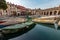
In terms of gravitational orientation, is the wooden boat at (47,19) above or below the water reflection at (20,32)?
above

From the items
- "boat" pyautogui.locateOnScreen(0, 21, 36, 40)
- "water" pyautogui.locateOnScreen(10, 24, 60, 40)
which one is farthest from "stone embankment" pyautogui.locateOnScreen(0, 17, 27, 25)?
"water" pyautogui.locateOnScreen(10, 24, 60, 40)

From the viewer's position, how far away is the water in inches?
71.0

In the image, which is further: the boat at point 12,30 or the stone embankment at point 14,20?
the stone embankment at point 14,20

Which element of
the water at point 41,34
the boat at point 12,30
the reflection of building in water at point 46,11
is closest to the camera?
the boat at point 12,30

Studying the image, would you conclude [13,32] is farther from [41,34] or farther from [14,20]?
[41,34]

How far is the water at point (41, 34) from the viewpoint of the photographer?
5.92 ft

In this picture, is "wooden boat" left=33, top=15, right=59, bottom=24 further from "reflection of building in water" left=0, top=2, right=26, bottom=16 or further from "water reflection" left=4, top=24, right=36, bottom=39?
"reflection of building in water" left=0, top=2, right=26, bottom=16

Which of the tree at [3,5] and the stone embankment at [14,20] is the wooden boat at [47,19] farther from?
the tree at [3,5]

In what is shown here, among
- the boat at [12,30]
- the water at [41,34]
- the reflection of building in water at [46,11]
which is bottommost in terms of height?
the water at [41,34]

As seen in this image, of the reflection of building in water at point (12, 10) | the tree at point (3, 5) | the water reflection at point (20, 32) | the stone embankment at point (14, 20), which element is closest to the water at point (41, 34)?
the water reflection at point (20, 32)

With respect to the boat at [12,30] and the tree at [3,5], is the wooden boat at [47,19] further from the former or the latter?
the tree at [3,5]

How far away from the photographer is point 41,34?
1.85 metres

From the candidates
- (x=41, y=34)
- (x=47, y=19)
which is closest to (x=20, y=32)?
(x=41, y=34)

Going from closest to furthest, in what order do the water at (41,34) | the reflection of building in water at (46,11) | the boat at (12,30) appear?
the boat at (12,30) < the water at (41,34) < the reflection of building in water at (46,11)
